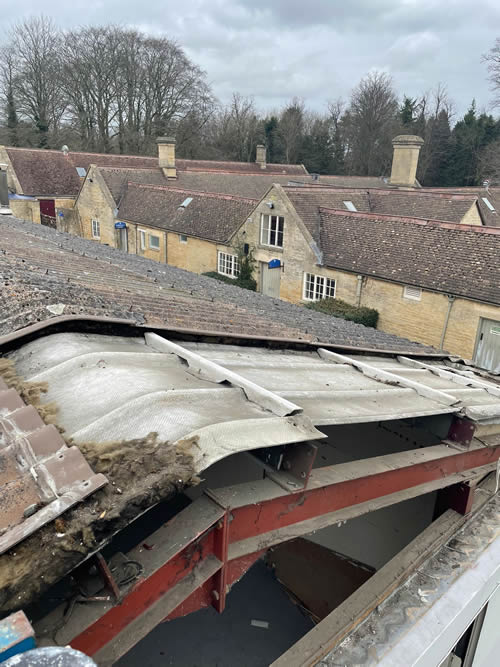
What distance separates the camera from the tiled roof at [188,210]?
24.6 metres

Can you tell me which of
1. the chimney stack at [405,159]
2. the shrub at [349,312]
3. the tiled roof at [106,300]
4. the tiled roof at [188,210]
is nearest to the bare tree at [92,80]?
the tiled roof at [188,210]

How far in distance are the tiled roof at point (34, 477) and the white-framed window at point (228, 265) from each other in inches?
849

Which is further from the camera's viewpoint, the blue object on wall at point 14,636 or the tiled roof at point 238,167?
the tiled roof at point 238,167

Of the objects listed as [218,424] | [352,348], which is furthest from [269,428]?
[352,348]

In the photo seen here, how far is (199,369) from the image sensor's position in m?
3.28

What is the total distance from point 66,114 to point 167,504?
59.2 meters

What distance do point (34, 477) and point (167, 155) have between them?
36275 mm

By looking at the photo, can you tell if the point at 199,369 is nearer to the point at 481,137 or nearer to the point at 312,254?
the point at 312,254

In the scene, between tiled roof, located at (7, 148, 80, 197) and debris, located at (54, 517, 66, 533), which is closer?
debris, located at (54, 517, 66, 533)

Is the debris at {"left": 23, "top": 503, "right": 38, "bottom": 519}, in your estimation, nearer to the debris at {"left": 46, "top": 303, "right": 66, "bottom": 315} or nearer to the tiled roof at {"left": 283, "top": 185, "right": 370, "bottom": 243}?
the debris at {"left": 46, "top": 303, "right": 66, "bottom": 315}

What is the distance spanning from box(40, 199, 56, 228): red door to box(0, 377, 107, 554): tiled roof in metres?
36.3

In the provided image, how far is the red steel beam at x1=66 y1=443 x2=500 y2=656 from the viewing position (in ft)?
6.41

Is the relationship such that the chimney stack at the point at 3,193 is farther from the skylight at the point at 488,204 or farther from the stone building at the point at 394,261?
the skylight at the point at 488,204

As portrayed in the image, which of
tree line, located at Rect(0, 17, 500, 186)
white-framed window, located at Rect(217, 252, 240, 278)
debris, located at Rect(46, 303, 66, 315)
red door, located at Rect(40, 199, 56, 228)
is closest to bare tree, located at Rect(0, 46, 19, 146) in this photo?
tree line, located at Rect(0, 17, 500, 186)
